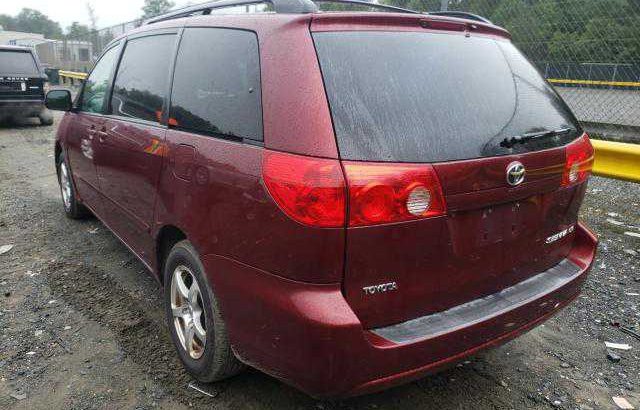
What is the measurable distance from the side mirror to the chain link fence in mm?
4588

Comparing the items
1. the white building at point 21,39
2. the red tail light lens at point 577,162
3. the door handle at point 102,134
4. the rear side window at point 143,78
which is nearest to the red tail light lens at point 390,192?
the red tail light lens at point 577,162

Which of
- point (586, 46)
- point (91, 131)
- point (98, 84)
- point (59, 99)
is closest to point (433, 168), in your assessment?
point (91, 131)

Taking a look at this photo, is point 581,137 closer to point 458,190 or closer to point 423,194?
point 458,190

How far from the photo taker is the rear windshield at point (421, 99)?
6.03 ft

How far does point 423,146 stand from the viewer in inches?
74.3

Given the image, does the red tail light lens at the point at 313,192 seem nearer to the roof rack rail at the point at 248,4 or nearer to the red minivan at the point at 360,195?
the red minivan at the point at 360,195

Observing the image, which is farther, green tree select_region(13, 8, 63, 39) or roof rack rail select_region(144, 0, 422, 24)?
green tree select_region(13, 8, 63, 39)

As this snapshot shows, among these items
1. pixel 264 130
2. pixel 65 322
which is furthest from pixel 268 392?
pixel 65 322

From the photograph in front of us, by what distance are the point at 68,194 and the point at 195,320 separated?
3.31 metres

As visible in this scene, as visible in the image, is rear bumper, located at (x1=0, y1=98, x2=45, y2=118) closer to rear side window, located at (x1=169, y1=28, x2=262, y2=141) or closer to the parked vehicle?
the parked vehicle

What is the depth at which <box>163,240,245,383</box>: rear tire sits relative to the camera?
229 centimetres

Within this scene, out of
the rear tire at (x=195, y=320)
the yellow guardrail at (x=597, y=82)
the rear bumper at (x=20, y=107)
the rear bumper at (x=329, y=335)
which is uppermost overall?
the yellow guardrail at (x=597, y=82)

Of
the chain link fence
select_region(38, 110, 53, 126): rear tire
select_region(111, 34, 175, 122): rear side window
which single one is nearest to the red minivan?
select_region(111, 34, 175, 122): rear side window

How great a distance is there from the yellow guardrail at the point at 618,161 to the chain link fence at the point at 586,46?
2631 millimetres
